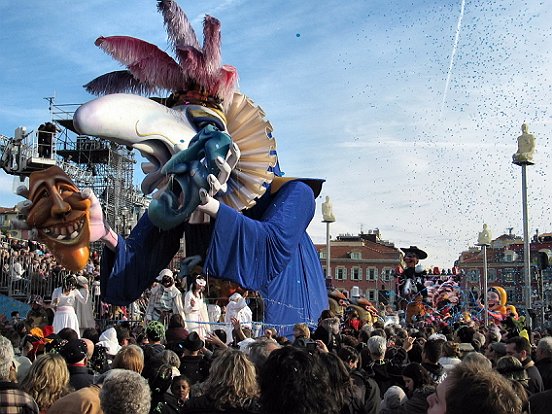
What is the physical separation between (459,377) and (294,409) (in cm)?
66

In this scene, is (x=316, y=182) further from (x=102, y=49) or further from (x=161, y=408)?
(x=161, y=408)

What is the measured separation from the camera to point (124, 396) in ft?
10.8

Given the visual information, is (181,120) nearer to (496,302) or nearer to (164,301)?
(164,301)

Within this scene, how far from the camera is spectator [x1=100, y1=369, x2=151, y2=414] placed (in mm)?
3293

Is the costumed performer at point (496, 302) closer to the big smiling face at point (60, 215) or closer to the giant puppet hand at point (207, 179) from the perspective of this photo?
the giant puppet hand at point (207, 179)

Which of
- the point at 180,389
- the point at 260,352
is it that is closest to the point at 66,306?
the point at 180,389

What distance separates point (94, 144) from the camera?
114ft

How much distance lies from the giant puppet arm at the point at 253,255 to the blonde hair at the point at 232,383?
724 centimetres

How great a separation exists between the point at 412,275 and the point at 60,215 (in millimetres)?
13173

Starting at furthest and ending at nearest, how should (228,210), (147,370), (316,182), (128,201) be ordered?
(128,201)
(316,182)
(228,210)
(147,370)

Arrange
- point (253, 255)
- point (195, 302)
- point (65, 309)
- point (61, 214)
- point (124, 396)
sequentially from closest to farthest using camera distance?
point (124, 396), point (61, 214), point (253, 255), point (195, 302), point (65, 309)

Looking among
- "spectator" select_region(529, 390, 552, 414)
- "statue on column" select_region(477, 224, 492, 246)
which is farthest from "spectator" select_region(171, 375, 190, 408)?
"statue on column" select_region(477, 224, 492, 246)

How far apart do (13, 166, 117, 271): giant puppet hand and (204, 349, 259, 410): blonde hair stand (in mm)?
7244

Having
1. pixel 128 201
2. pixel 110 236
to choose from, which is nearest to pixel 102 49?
pixel 110 236
